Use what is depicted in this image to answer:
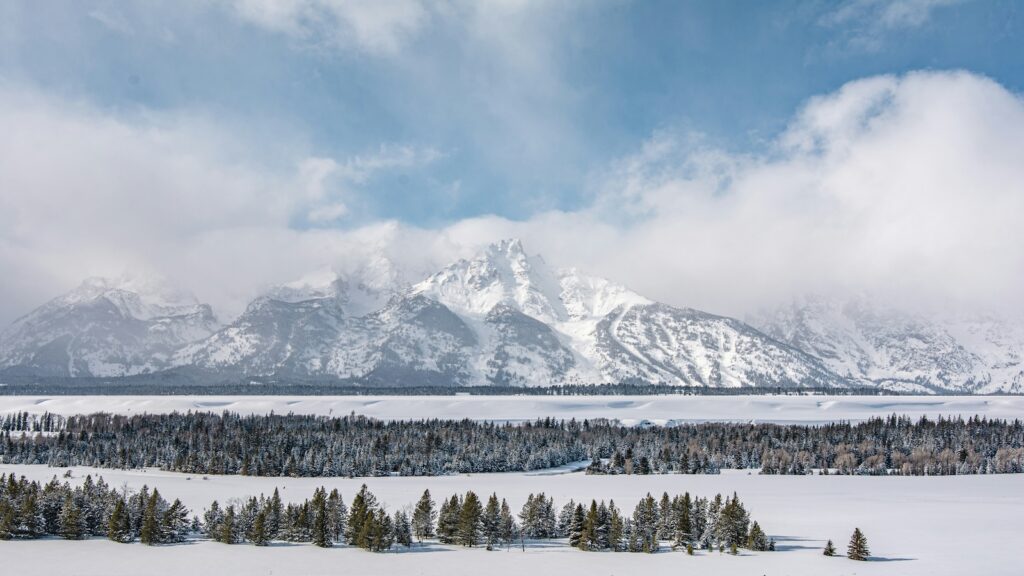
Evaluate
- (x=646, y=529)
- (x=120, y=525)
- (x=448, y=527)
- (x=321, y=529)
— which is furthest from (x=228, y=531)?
(x=646, y=529)

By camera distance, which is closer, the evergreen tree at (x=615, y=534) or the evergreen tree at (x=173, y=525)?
the evergreen tree at (x=615, y=534)

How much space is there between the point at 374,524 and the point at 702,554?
43055 millimetres

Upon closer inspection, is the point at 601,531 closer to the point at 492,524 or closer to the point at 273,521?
the point at 492,524

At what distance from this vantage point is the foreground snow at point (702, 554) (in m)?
88.2

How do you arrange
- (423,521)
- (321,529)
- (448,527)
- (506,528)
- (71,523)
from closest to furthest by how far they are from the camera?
(321,529) < (506,528) < (71,523) < (448,527) < (423,521)

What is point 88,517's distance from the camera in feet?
364

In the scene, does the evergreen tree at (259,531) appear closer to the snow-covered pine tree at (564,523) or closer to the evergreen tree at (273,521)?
the evergreen tree at (273,521)

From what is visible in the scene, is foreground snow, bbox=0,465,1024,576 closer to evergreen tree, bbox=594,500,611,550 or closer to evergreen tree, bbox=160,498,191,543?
evergreen tree, bbox=594,500,611,550

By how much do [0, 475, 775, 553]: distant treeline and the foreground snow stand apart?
316 centimetres

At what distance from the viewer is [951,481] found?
599 feet

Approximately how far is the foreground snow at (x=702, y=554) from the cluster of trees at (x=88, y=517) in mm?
3214

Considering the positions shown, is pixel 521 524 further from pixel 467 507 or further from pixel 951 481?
pixel 951 481

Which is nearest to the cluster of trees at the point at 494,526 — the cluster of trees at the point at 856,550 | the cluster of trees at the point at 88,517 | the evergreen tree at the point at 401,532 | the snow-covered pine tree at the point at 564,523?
the evergreen tree at the point at 401,532

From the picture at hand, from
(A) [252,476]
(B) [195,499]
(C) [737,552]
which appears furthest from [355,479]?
(C) [737,552]
